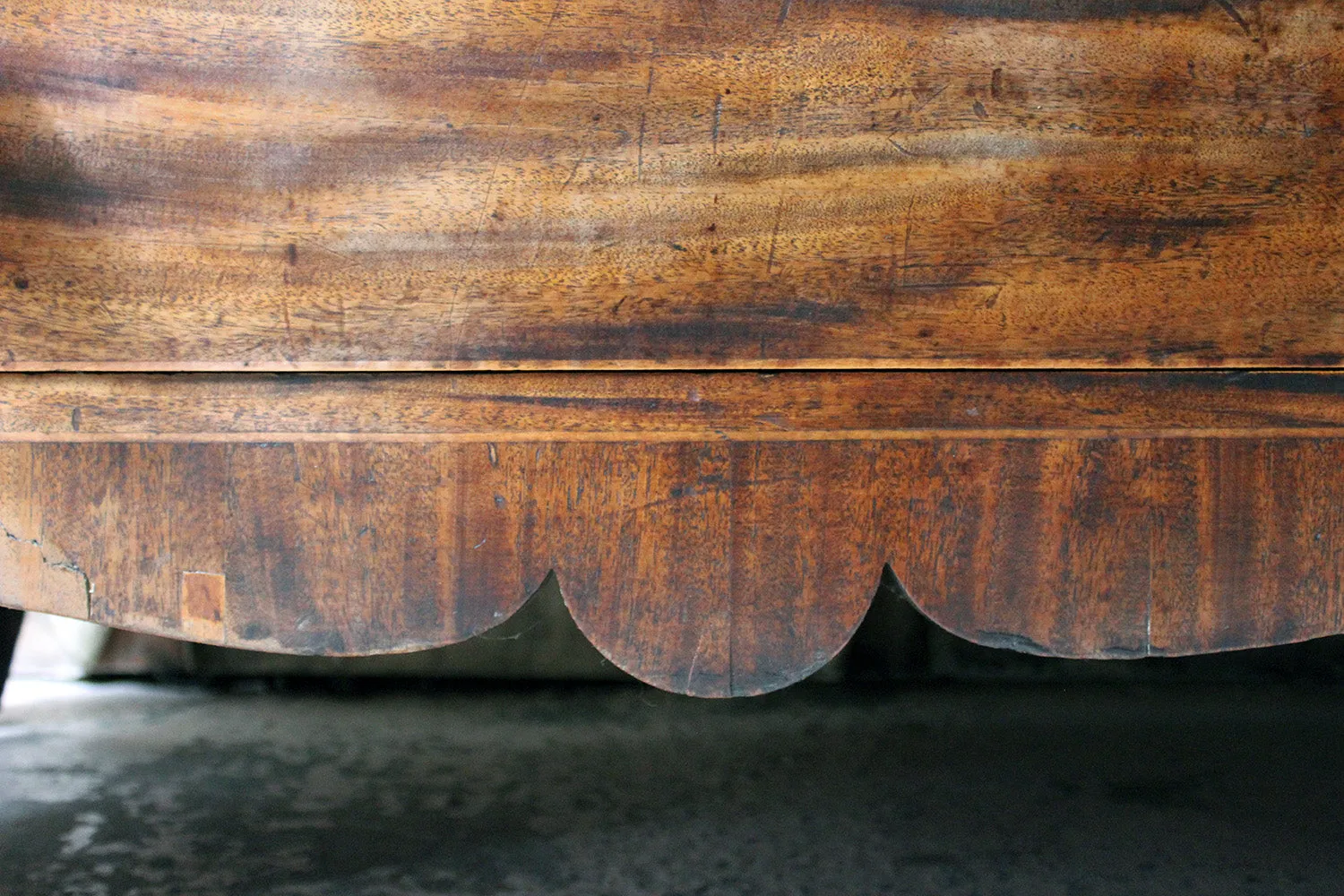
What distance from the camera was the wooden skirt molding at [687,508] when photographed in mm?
619

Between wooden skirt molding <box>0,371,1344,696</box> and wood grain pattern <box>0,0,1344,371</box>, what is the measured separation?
0.02 meters

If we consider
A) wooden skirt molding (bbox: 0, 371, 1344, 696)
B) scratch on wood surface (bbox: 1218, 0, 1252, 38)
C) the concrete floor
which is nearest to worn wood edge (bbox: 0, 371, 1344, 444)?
wooden skirt molding (bbox: 0, 371, 1344, 696)

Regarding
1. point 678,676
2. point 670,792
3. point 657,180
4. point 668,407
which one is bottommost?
point 670,792

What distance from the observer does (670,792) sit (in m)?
1.06

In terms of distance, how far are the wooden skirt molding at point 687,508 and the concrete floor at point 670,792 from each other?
327 mm

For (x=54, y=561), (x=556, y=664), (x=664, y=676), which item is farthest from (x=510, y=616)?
(x=556, y=664)

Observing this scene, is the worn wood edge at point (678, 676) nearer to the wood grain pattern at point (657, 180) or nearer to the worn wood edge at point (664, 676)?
the worn wood edge at point (664, 676)

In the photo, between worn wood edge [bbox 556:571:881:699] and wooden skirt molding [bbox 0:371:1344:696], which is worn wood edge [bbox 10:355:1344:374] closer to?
wooden skirt molding [bbox 0:371:1344:696]

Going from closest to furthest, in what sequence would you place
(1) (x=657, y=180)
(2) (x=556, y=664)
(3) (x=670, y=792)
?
(1) (x=657, y=180), (3) (x=670, y=792), (2) (x=556, y=664)

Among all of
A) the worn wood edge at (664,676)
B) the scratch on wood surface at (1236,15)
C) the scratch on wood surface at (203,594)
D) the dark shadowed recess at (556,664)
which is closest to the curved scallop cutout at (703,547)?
the worn wood edge at (664,676)

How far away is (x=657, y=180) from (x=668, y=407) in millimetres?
122

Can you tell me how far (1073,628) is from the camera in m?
0.63

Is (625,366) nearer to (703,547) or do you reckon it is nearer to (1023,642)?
(703,547)

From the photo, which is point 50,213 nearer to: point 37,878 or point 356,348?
point 356,348
